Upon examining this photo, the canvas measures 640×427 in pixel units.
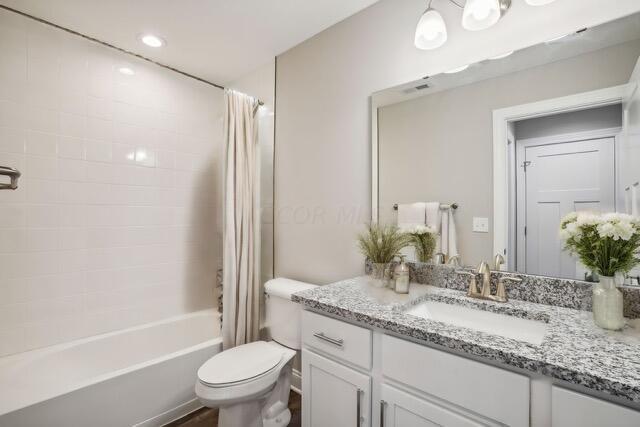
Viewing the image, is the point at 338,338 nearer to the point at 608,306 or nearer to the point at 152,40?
the point at 608,306

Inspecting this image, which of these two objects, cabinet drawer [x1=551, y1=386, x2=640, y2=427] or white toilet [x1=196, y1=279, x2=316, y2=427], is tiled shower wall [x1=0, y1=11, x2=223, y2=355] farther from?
cabinet drawer [x1=551, y1=386, x2=640, y2=427]

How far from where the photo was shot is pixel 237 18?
1.82 meters

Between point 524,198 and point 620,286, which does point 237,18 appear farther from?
point 620,286

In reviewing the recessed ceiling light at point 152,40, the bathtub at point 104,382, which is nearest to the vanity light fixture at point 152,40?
the recessed ceiling light at point 152,40

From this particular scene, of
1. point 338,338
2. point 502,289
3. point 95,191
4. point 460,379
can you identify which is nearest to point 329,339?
point 338,338

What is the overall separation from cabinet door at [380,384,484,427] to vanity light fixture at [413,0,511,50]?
146 cm

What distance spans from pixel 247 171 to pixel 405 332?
1.61 metres

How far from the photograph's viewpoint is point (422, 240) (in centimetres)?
150

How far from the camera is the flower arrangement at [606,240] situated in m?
0.89

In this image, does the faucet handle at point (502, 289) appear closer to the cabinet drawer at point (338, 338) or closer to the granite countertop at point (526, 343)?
the granite countertop at point (526, 343)

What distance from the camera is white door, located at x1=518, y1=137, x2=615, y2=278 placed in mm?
1066

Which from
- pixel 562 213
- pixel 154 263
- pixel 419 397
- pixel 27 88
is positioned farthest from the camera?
pixel 154 263

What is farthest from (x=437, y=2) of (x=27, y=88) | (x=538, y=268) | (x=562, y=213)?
(x=27, y=88)

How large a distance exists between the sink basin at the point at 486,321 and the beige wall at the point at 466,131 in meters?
0.25
